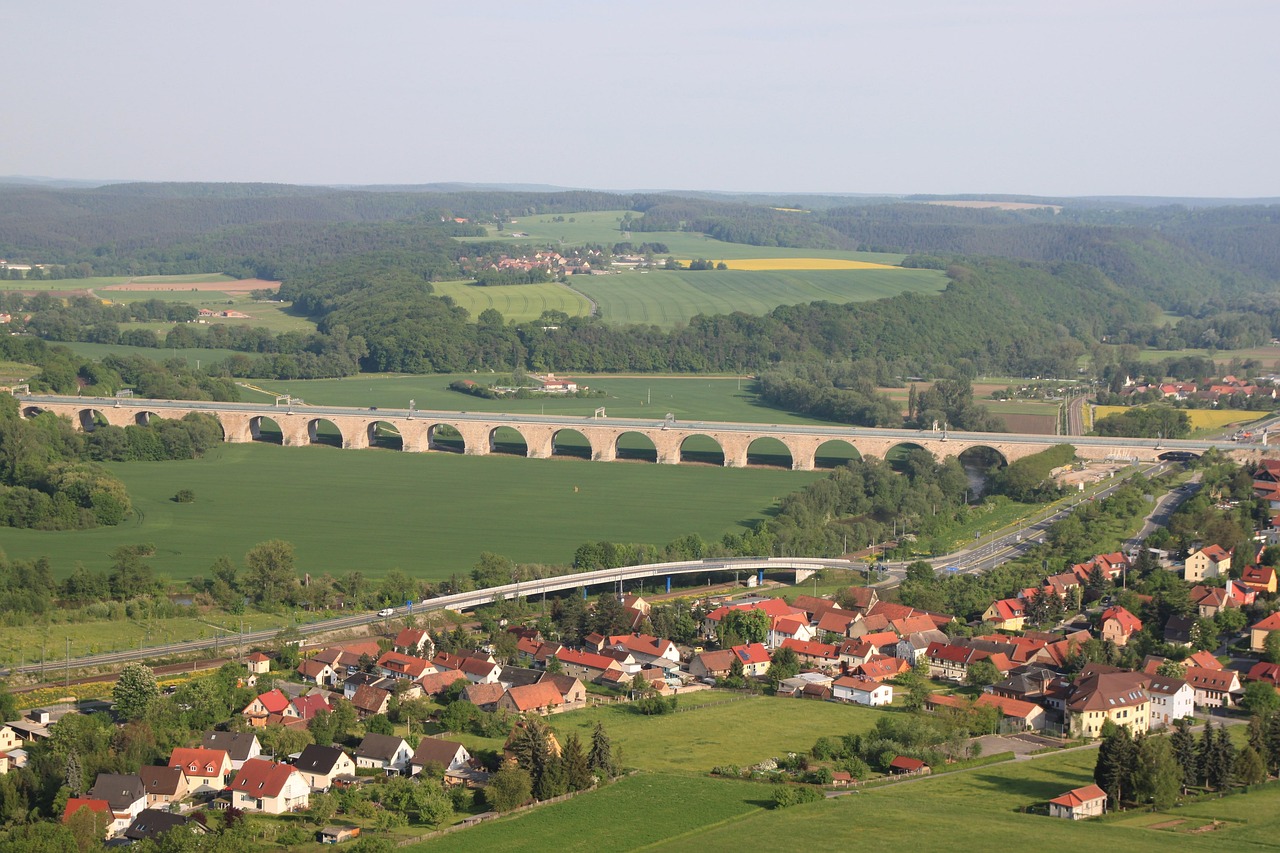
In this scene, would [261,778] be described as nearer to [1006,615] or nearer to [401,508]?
[1006,615]

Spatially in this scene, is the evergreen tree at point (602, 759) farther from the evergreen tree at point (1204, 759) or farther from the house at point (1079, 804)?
the evergreen tree at point (1204, 759)

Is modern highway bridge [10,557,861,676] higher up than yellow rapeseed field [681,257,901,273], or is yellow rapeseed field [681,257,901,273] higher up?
yellow rapeseed field [681,257,901,273]

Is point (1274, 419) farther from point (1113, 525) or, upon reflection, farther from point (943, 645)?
point (943, 645)

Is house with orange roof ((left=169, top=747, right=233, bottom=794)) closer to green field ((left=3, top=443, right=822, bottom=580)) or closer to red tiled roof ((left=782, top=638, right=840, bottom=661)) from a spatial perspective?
red tiled roof ((left=782, top=638, right=840, bottom=661))

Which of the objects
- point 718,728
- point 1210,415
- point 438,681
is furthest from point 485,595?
point 1210,415

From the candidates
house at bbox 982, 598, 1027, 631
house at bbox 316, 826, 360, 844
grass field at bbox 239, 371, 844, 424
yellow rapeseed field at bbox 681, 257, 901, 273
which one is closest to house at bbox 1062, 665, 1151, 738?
house at bbox 982, 598, 1027, 631

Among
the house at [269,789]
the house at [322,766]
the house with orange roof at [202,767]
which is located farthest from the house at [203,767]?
the house at [322,766]

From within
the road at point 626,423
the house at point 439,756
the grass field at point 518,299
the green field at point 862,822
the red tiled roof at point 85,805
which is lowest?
the green field at point 862,822
